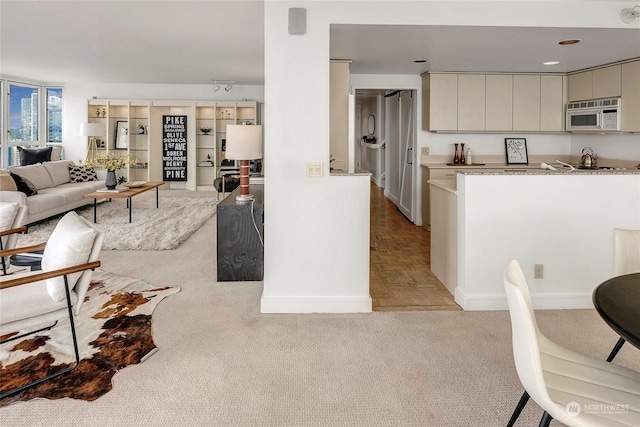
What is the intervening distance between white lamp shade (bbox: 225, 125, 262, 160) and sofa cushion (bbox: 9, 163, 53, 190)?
4242 mm

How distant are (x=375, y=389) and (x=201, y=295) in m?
1.88

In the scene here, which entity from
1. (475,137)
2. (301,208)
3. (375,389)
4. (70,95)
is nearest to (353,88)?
(475,137)

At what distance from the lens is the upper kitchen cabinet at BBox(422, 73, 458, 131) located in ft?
20.2

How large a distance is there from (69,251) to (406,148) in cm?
572

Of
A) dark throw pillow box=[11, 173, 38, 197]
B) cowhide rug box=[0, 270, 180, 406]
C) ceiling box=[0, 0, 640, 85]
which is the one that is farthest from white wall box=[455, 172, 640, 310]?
dark throw pillow box=[11, 173, 38, 197]

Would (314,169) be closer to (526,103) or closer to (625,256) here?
(625,256)

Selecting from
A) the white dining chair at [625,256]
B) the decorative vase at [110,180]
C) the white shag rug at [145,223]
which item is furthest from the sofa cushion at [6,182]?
the white dining chair at [625,256]

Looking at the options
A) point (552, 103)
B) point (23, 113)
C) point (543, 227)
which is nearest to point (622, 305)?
point (543, 227)

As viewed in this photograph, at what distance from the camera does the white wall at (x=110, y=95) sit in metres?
9.98

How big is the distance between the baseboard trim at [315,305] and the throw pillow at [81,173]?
6.04 metres

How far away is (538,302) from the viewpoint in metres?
3.43

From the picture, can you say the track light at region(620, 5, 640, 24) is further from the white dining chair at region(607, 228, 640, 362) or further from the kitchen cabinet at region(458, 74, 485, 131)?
the kitchen cabinet at region(458, 74, 485, 131)

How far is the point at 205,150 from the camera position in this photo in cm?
1063

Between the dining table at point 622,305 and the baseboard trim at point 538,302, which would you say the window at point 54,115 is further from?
the dining table at point 622,305
